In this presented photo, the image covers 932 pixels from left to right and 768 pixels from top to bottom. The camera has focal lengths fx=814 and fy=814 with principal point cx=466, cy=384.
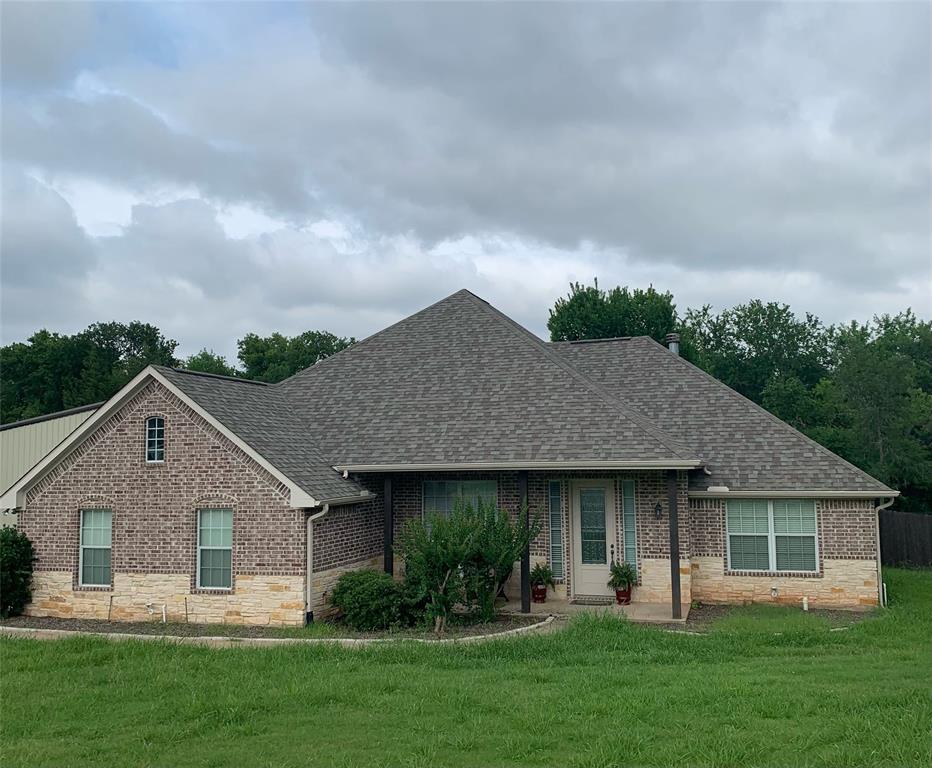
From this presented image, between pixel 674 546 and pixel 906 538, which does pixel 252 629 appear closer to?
pixel 674 546

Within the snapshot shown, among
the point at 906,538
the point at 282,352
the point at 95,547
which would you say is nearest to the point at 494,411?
the point at 95,547

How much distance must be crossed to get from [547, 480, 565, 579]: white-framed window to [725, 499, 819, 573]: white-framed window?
3480 mm

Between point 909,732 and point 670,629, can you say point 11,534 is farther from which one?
point 909,732

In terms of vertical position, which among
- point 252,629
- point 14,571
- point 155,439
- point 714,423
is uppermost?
point 714,423

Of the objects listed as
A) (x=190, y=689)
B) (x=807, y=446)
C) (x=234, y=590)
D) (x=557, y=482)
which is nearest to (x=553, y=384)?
(x=557, y=482)

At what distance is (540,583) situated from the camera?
16.6 m

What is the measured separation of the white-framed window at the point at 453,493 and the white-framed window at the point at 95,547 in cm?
641

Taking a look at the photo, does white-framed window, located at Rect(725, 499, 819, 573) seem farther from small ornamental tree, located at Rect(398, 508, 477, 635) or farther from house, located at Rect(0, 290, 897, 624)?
small ornamental tree, located at Rect(398, 508, 477, 635)

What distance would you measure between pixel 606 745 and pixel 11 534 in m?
13.3

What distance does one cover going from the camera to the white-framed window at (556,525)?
16922mm

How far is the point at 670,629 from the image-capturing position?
13.7m

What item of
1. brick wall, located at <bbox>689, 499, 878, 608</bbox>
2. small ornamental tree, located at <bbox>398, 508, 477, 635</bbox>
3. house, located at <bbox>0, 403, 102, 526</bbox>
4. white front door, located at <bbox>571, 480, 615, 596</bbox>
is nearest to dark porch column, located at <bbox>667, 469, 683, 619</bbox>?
white front door, located at <bbox>571, 480, 615, 596</bbox>

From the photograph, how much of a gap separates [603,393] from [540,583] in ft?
13.9

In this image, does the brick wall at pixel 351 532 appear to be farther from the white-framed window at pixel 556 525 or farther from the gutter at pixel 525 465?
the white-framed window at pixel 556 525
